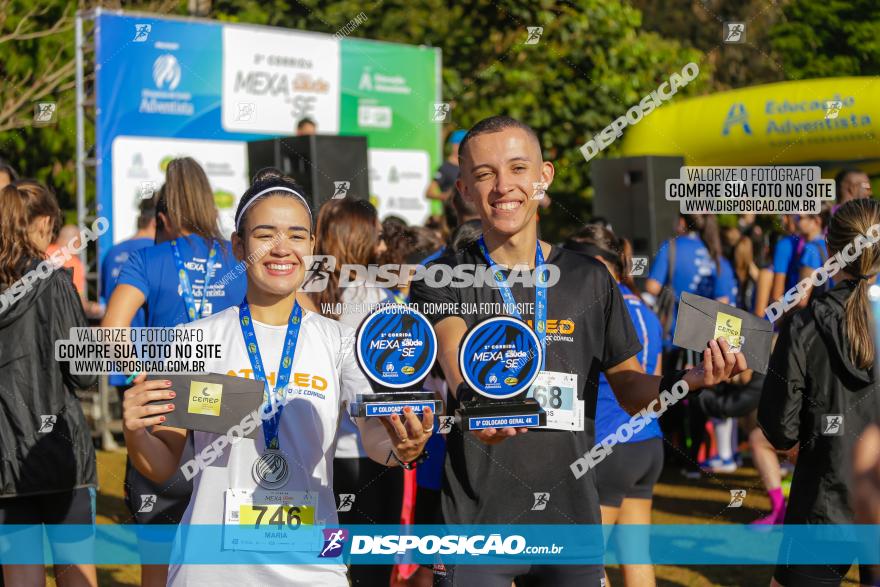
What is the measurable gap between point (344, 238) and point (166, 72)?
5.54 meters

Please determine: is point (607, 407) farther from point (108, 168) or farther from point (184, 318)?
point (108, 168)

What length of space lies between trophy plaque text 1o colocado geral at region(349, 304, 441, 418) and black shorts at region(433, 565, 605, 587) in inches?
22.5

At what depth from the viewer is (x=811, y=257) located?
7.08 meters

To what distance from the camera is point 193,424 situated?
241cm

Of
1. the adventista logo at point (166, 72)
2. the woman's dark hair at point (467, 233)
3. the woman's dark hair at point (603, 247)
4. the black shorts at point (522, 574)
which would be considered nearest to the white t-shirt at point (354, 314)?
the woman's dark hair at point (467, 233)

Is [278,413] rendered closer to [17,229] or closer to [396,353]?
[396,353]

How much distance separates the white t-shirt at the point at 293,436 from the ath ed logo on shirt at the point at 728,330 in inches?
38.3

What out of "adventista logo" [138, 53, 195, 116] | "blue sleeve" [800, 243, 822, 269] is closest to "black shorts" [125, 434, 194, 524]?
"blue sleeve" [800, 243, 822, 269]

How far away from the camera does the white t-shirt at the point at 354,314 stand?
4289mm

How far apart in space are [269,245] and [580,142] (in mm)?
11254

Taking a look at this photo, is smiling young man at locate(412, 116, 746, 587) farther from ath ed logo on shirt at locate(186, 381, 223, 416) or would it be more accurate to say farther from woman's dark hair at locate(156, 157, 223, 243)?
woman's dark hair at locate(156, 157, 223, 243)

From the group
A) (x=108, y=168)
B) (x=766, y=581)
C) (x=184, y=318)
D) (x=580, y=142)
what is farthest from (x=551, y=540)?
(x=580, y=142)

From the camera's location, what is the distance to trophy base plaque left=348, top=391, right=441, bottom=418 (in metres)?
2.50

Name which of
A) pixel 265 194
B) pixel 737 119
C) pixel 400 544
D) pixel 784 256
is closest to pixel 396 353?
pixel 265 194
